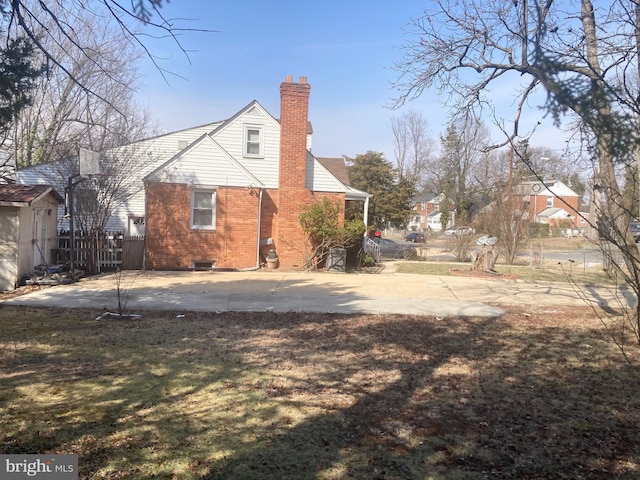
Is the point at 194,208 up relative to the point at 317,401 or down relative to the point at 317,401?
up

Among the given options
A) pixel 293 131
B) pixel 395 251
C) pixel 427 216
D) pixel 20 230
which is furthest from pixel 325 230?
pixel 427 216

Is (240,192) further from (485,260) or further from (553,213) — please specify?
(553,213)

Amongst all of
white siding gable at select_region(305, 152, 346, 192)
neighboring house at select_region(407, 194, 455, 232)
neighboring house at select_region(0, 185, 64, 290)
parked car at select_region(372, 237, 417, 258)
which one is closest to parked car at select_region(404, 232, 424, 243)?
parked car at select_region(372, 237, 417, 258)

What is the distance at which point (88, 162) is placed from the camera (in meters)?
12.5

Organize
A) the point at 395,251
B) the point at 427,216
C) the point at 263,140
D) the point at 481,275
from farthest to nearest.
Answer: the point at 427,216 → the point at 395,251 → the point at 263,140 → the point at 481,275

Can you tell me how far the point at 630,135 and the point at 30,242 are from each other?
13.0 meters

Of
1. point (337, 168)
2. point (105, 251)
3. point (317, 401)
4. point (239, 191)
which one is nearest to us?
point (317, 401)

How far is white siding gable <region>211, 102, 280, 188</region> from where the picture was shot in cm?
1716

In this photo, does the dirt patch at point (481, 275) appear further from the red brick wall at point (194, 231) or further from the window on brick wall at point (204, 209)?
the window on brick wall at point (204, 209)

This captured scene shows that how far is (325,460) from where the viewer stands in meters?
3.29

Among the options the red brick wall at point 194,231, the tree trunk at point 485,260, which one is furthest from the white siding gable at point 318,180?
the tree trunk at point 485,260

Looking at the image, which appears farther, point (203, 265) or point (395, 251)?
point (395, 251)

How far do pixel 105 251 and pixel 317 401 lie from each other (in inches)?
489

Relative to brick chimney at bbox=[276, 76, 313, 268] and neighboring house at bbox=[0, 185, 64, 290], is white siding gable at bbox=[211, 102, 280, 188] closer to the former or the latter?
brick chimney at bbox=[276, 76, 313, 268]
